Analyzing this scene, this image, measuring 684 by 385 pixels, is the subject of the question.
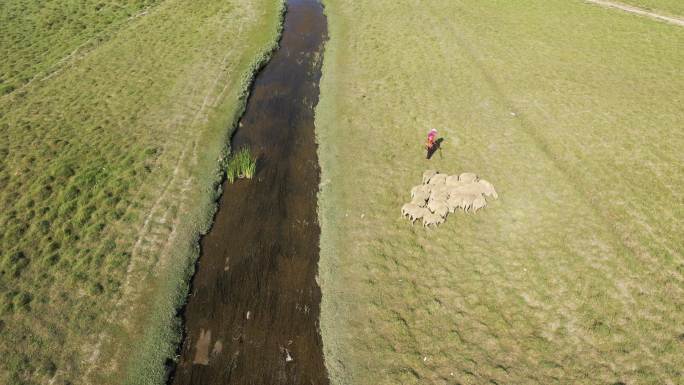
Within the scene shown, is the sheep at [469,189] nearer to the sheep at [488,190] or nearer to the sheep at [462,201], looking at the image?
the sheep at [488,190]

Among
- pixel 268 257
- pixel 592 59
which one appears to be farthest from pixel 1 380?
pixel 592 59

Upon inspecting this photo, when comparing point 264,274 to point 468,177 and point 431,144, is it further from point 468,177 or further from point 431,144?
point 431,144

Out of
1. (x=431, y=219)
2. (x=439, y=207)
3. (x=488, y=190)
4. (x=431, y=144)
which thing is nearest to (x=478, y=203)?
(x=488, y=190)

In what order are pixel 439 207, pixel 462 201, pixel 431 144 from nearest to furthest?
1. pixel 439 207
2. pixel 462 201
3. pixel 431 144

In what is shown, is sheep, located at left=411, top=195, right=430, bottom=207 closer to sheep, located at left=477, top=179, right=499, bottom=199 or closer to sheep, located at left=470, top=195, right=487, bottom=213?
sheep, located at left=470, top=195, right=487, bottom=213

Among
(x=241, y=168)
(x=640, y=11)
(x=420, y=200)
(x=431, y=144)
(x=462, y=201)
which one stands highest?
(x=640, y=11)

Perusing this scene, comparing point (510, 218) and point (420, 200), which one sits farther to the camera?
point (420, 200)

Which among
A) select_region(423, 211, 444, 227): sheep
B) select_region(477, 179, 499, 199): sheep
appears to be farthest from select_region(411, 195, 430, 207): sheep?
select_region(477, 179, 499, 199): sheep
